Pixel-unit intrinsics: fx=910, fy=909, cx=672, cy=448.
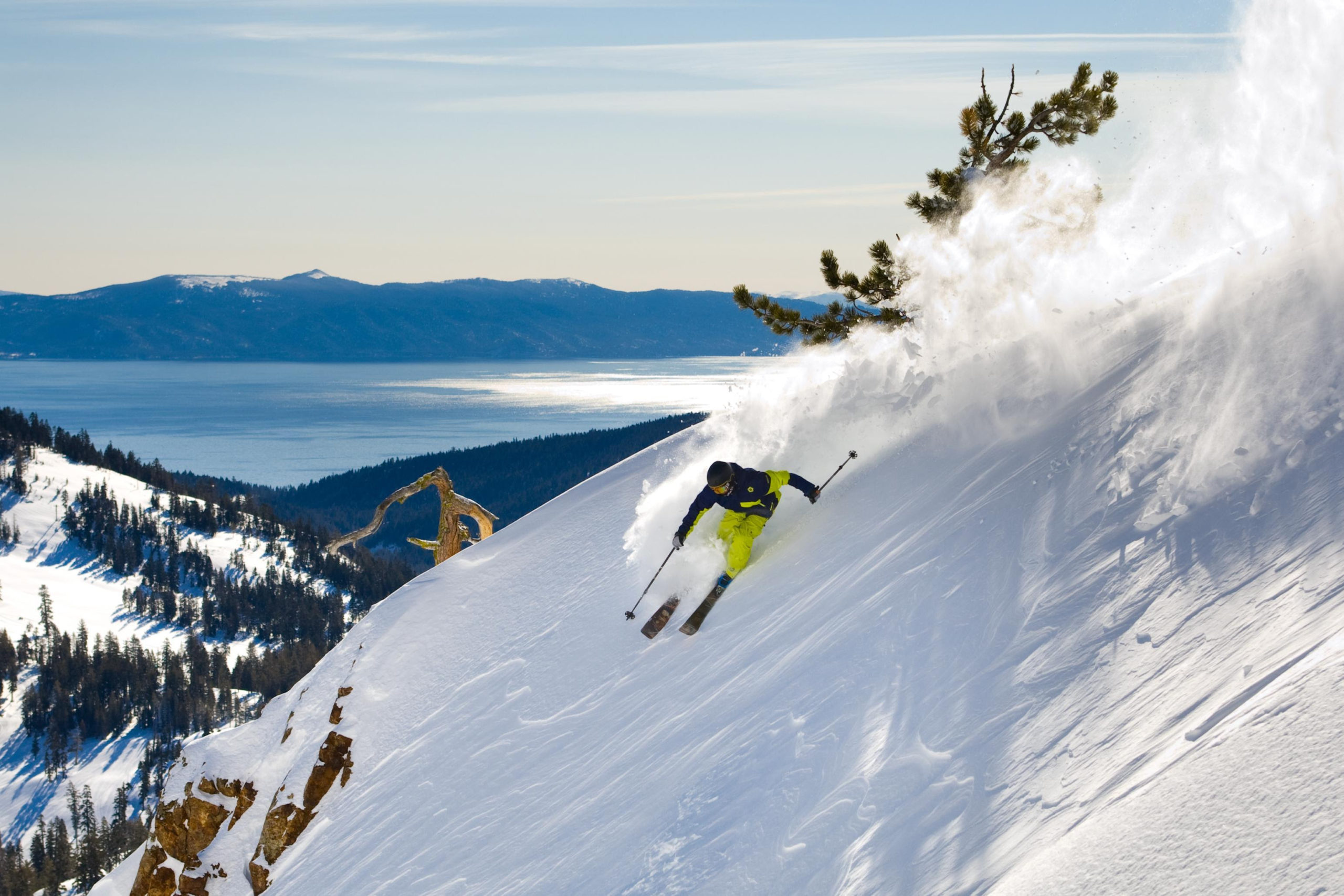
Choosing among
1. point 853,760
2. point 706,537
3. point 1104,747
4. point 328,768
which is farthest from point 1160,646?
point 328,768

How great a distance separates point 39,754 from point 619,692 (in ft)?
480

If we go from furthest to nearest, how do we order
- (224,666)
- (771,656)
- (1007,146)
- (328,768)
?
(224,666) → (1007,146) → (328,768) → (771,656)

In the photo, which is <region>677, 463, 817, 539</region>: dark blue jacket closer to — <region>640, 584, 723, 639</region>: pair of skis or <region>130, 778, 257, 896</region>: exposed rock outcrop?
<region>640, 584, 723, 639</region>: pair of skis

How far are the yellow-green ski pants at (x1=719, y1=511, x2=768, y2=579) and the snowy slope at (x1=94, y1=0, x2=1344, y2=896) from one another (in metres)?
0.27

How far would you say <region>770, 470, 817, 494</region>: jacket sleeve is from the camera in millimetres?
10547

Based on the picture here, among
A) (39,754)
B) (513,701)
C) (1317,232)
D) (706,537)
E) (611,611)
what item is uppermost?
(1317,232)

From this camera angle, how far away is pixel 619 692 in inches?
400

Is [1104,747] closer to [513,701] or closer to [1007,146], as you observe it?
[513,701]

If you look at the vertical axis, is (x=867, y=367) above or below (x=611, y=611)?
above

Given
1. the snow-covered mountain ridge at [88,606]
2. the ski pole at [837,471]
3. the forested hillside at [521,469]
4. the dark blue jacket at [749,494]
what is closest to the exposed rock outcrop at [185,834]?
the dark blue jacket at [749,494]

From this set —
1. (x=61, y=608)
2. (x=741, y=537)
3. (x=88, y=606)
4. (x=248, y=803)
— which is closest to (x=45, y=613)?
(x=61, y=608)

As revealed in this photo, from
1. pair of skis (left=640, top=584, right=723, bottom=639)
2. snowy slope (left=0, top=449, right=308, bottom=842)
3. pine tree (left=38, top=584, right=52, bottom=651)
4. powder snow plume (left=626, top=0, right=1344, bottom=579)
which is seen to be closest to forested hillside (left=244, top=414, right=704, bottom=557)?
snowy slope (left=0, top=449, right=308, bottom=842)

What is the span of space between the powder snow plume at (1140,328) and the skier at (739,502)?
635 millimetres

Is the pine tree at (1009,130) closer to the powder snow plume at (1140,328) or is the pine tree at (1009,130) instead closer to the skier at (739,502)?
the powder snow plume at (1140,328)
